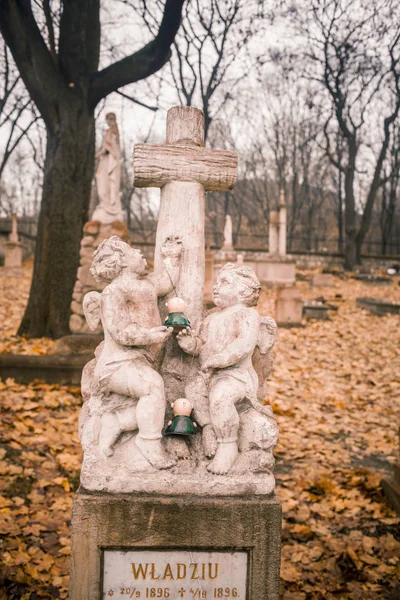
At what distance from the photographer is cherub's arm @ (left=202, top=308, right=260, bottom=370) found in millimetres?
2652

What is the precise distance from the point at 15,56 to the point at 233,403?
8.07m

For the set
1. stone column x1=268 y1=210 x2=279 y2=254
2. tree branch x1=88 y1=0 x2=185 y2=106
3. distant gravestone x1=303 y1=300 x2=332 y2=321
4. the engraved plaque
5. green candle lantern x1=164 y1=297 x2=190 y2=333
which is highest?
tree branch x1=88 y1=0 x2=185 y2=106

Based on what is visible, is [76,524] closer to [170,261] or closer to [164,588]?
[164,588]

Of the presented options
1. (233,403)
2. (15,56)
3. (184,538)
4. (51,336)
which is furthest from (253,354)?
(15,56)

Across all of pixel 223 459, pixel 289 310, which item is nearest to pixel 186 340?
pixel 223 459

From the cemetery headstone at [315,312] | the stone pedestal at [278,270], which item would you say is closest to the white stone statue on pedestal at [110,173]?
the cemetery headstone at [315,312]

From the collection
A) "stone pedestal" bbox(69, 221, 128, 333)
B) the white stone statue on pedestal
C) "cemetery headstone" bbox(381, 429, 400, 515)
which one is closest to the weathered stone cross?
"cemetery headstone" bbox(381, 429, 400, 515)

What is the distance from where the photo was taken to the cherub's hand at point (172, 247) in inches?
120

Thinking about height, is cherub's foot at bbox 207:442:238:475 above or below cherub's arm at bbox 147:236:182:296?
below

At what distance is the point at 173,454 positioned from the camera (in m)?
2.66

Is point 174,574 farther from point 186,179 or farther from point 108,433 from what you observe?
point 186,179

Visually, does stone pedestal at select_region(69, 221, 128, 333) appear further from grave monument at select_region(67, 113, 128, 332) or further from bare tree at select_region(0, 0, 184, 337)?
bare tree at select_region(0, 0, 184, 337)

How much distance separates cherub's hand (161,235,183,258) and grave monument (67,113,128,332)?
5212mm

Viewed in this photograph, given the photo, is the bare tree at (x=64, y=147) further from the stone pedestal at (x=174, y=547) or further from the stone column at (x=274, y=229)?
the stone column at (x=274, y=229)
